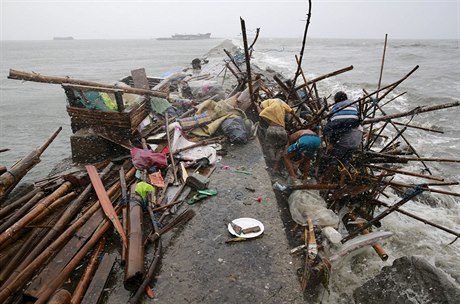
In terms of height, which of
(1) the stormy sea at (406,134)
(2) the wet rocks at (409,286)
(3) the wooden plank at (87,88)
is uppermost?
(3) the wooden plank at (87,88)

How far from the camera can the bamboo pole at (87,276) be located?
325 cm

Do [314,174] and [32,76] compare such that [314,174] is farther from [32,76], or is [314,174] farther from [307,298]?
[32,76]

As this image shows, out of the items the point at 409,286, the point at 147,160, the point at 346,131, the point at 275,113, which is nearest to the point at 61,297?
the point at 147,160

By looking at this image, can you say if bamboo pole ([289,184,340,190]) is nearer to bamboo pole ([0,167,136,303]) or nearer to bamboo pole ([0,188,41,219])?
bamboo pole ([0,167,136,303])

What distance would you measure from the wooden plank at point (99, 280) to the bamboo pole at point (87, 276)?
0.17 feet

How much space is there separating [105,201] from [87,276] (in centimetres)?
145

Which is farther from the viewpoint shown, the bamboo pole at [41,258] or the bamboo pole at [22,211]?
the bamboo pole at [22,211]

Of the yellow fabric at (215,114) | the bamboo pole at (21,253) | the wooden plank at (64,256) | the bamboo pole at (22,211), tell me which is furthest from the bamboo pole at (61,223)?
the yellow fabric at (215,114)

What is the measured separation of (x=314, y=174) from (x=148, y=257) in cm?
426

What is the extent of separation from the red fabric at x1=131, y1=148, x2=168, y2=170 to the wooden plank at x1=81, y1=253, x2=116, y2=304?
229cm

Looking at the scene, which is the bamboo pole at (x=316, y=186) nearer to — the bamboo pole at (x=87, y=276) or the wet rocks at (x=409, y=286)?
the wet rocks at (x=409, y=286)

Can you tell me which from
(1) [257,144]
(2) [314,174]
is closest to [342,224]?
(2) [314,174]

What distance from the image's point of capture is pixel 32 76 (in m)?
5.24

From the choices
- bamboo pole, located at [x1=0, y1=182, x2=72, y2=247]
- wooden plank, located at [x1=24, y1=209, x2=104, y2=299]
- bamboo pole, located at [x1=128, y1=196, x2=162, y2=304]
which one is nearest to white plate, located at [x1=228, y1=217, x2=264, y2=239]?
bamboo pole, located at [x1=128, y1=196, x2=162, y2=304]
